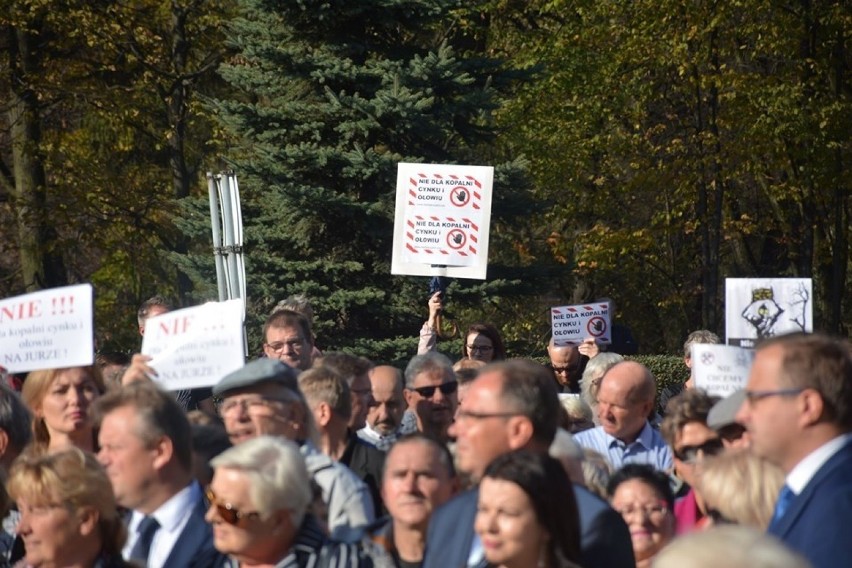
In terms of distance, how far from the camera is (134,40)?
26297 mm

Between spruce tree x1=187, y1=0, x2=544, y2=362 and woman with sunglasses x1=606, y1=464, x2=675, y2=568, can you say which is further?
spruce tree x1=187, y1=0, x2=544, y2=362

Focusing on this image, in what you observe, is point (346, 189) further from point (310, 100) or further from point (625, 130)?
point (625, 130)

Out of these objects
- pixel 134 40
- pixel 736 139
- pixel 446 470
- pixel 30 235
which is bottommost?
pixel 446 470

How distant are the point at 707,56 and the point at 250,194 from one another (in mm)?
8205

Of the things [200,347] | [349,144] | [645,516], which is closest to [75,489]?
[645,516]

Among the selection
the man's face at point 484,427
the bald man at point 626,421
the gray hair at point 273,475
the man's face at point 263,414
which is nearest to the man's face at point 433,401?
the bald man at point 626,421

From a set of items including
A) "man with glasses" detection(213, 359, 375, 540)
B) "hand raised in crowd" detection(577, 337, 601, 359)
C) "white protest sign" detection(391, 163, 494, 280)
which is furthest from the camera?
"hand raised in crowd" detection(577, 337, 601, 359)

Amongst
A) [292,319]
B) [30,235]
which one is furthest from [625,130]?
[292,319]

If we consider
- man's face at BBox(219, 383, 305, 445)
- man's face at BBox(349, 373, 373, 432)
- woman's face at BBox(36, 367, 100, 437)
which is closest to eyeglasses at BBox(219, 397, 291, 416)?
man's face at BBox(219, 383, 305, 445)

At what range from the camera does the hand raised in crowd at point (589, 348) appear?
482 inches

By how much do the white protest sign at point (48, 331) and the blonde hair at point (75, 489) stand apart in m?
2.11

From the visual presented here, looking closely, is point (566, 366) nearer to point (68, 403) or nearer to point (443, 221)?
point (443, 221)

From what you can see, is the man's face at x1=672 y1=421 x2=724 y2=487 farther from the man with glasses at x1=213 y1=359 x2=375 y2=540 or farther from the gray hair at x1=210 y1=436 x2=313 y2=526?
the gray hair at x1=210 y1=436 x2=313 y2=526

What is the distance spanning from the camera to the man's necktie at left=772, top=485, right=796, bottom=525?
14.5 ft
